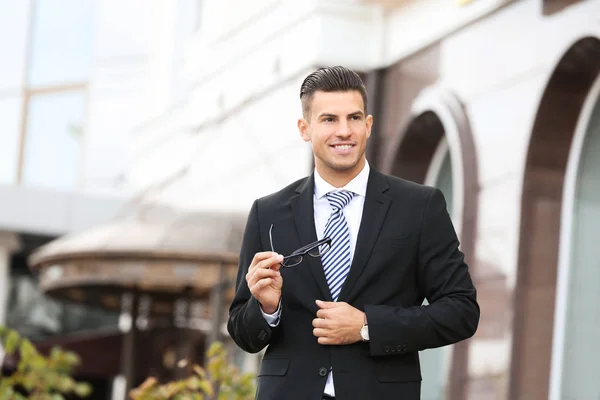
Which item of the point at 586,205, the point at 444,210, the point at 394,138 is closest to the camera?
the point at 444,210

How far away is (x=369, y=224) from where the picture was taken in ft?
10.6

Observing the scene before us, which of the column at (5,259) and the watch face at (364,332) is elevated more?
the column at (5,259)

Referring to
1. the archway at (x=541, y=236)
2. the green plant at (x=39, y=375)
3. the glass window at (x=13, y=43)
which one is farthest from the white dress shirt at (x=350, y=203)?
the glass window at (x=13, y=43)

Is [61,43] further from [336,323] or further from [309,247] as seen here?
[336,323]

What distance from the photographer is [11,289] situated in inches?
888

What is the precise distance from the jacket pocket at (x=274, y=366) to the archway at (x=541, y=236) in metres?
3.58

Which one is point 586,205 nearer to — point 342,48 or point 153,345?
point 342,48

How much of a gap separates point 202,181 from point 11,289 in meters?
11.4

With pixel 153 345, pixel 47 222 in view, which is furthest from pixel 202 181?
pixel 47 222

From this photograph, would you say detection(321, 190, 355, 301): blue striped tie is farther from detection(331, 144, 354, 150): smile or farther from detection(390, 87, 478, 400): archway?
detection(390, 87, 478, 400): archway

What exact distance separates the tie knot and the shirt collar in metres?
0.01

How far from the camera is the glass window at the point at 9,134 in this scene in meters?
24.6

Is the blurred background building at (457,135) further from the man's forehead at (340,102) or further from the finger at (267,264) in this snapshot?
the finger at (267,264)

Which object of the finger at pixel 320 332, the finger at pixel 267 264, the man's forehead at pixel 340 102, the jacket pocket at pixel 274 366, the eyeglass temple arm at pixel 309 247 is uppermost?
the man's forehead at pixel 340 102
